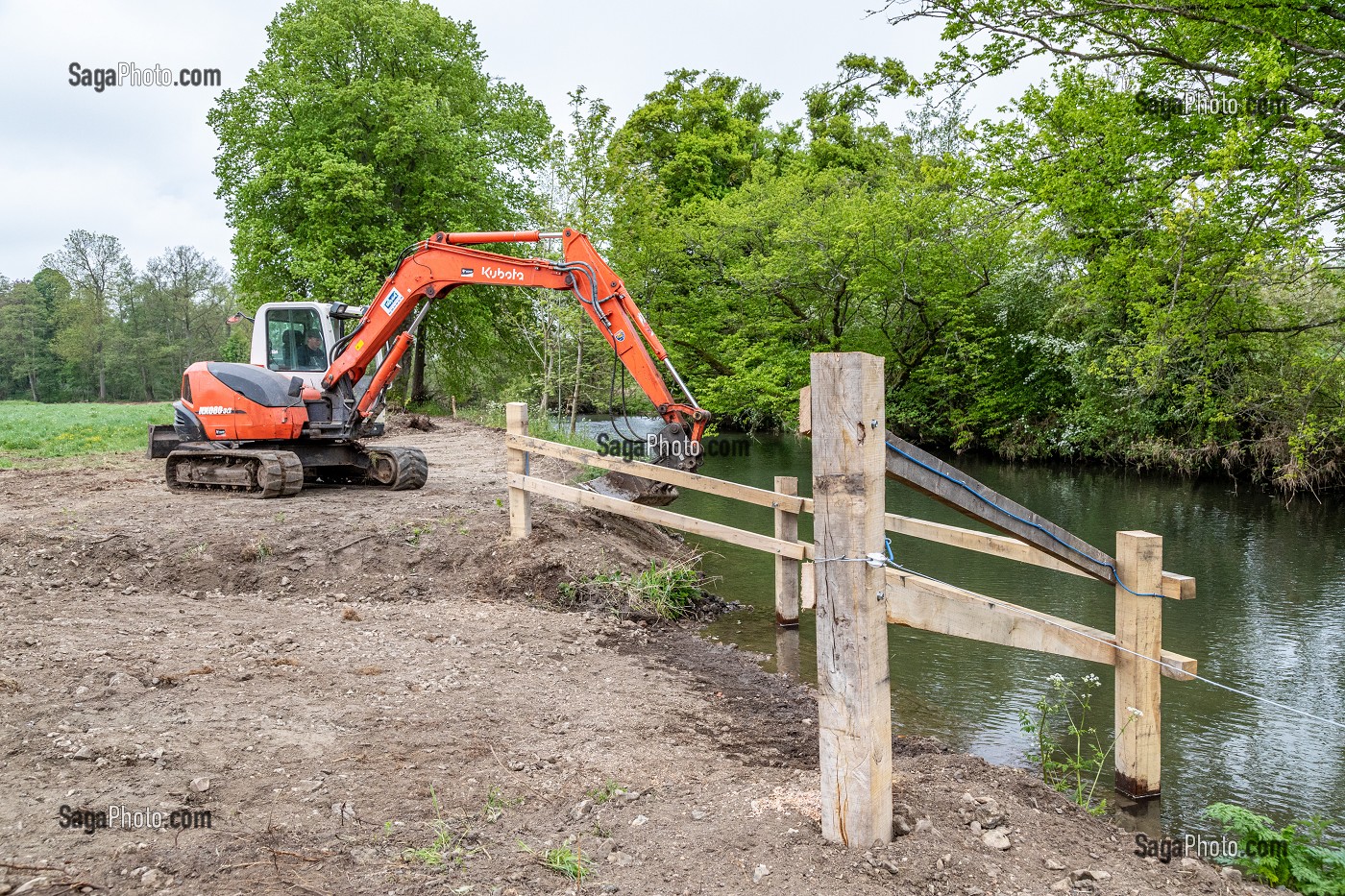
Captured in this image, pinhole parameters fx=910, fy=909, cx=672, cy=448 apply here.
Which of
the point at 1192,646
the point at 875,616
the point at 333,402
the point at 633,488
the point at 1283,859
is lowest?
the point at 1192,646

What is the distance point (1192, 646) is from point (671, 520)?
4.71 metres

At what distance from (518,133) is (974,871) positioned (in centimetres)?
3073

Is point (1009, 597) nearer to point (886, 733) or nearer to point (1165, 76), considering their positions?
point (886, 733)

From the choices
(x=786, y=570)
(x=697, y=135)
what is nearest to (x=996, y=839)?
(x=786, y=570)

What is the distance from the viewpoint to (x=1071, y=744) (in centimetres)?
582

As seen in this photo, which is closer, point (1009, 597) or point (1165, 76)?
point (1009, 597)

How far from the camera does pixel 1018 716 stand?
6.31 meters

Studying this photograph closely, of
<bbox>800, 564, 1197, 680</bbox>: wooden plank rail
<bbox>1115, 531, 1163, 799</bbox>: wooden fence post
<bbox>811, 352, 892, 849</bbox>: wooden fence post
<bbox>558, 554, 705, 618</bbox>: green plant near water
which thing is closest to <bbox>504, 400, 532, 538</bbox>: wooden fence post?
<bbox>558, 554, 705, 618</bbox>: green plant near water

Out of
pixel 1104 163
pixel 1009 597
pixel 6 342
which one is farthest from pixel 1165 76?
pixel 6 342

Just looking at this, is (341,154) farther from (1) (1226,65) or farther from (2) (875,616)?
(2) (875,616)

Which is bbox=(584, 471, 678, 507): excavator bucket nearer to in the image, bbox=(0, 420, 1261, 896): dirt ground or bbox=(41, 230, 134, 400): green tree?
bbox=(0, 420, 1261, 896): dirt ground

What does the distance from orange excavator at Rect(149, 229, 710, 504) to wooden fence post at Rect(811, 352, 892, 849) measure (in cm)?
654

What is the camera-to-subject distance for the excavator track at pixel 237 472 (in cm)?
1138

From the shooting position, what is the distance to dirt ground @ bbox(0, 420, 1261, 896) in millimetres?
3355
